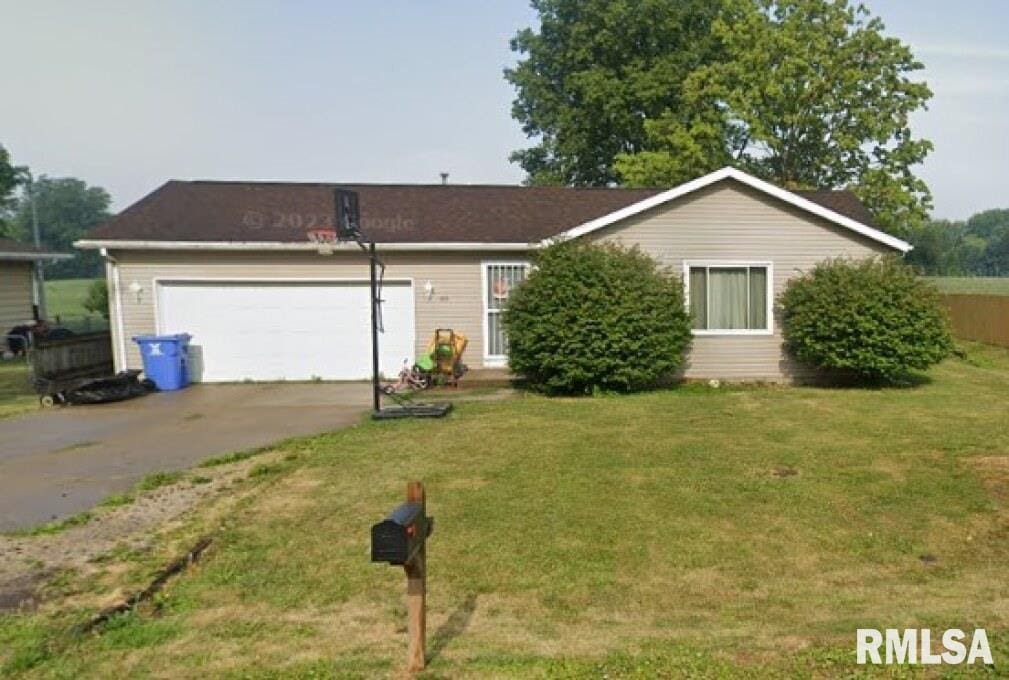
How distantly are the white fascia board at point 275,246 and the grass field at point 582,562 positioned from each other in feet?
17.9

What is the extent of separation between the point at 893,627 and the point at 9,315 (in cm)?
2295

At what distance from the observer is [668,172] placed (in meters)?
25.2

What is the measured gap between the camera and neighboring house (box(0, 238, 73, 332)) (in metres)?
18.6

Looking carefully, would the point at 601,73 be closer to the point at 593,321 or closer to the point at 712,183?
the point at 712,183

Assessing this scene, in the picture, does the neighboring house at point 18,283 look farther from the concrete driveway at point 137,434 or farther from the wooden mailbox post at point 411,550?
the wooden mailbox post at point 411,550

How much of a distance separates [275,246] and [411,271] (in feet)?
8.56

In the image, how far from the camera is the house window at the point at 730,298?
1173 centimetres

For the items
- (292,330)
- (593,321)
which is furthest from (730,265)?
(292,330)

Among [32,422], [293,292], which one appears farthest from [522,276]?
[32,422]

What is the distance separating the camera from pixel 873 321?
414 inches

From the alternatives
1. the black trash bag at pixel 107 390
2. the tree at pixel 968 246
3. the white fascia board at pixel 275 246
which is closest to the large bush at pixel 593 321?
the white fascia board at pixel 275 246

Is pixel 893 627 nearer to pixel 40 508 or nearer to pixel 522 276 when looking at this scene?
pixel 40 508

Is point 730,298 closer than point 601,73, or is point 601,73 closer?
point 730,298

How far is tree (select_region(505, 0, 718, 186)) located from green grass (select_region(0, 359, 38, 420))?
74.1ft
